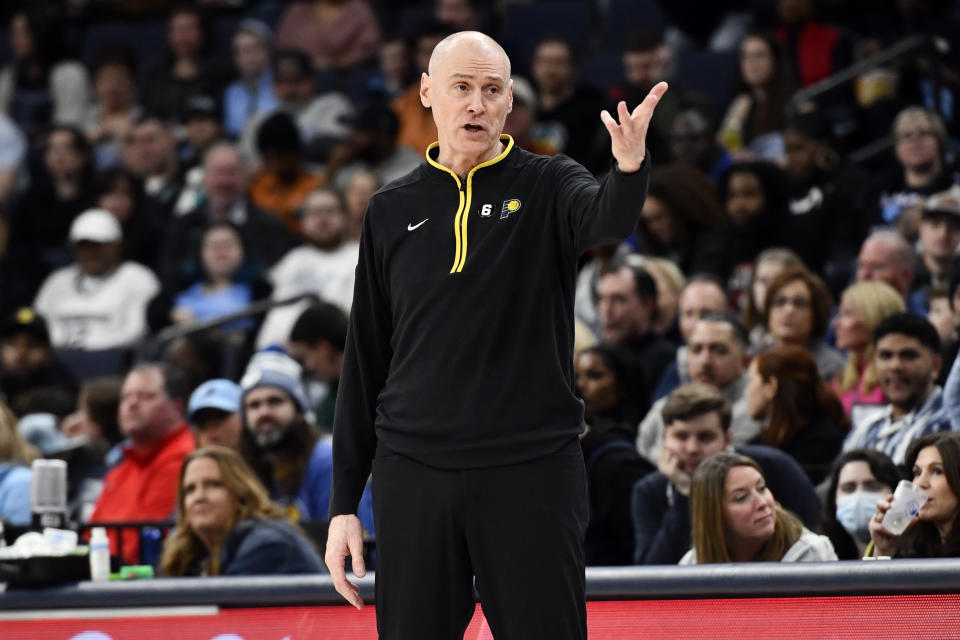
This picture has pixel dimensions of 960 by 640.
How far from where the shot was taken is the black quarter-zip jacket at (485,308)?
3.02 meters

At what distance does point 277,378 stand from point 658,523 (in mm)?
2032

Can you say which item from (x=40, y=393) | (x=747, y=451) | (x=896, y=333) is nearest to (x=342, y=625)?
(x=747, y=451)

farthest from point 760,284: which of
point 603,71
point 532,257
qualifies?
point 532,257

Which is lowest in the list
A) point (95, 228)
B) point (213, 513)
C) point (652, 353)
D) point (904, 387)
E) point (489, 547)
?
point (213, 513)

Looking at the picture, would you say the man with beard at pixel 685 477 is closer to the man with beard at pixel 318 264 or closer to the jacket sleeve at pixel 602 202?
the jacket sleeve at pixel 602 202

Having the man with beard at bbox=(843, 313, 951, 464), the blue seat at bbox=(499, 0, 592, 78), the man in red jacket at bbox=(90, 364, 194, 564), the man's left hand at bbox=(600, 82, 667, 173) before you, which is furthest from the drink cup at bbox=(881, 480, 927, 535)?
the blue seat at bbox=(499, 0, 592, 78)

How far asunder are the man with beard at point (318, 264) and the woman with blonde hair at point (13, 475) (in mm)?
2362

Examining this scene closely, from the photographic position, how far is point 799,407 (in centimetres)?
645

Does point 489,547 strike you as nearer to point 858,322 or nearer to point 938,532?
point 938,532

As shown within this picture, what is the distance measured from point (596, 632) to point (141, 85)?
30.7 feet

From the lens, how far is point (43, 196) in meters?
11.4

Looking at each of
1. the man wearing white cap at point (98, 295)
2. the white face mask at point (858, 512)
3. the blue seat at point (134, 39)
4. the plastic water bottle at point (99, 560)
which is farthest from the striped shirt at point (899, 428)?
the blue seat at point (134, 39)

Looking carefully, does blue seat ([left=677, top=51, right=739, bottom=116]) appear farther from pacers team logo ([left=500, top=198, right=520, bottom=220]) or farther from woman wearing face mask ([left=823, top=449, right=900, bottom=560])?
pacers team logo ([left=500, top=198, right=520, bottom=220])

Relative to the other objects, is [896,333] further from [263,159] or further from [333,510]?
[263,159]
